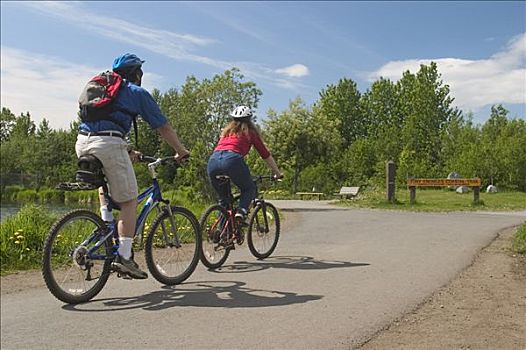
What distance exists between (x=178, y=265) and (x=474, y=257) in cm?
405

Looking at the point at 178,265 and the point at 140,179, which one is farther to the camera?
the point at 140,179

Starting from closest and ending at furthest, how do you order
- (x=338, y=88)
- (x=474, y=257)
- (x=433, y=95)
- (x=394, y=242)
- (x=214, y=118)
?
(x=474, y=257) < (x=394, y=242) < (x=214, y=118) < (x=433, y=95) < (x=338, y=88)

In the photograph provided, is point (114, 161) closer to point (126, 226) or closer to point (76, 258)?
point (126, 226)

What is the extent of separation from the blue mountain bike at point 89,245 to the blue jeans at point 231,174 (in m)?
1.26

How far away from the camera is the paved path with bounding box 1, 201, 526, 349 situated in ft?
12.0

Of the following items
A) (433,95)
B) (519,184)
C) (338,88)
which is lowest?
(519,184)

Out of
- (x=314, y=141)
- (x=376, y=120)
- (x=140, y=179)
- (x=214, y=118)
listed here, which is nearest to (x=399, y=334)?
(x=140, y=179)

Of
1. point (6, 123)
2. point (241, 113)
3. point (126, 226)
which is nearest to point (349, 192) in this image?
point (241, 113)

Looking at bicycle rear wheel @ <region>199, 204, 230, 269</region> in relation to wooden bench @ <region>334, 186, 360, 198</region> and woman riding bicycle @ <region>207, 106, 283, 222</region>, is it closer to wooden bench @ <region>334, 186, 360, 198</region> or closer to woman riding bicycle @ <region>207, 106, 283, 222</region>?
woman riding bicycle @ <region>207, 106, 283, 222</region>

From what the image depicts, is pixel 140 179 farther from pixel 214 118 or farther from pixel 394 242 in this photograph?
pixel 214 118

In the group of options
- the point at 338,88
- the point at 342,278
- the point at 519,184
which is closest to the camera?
the point at 342,278

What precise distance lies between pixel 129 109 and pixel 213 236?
92.4 inches

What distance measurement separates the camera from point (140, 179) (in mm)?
5914

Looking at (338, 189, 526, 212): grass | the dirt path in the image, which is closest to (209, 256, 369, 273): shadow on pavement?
the dirt path
